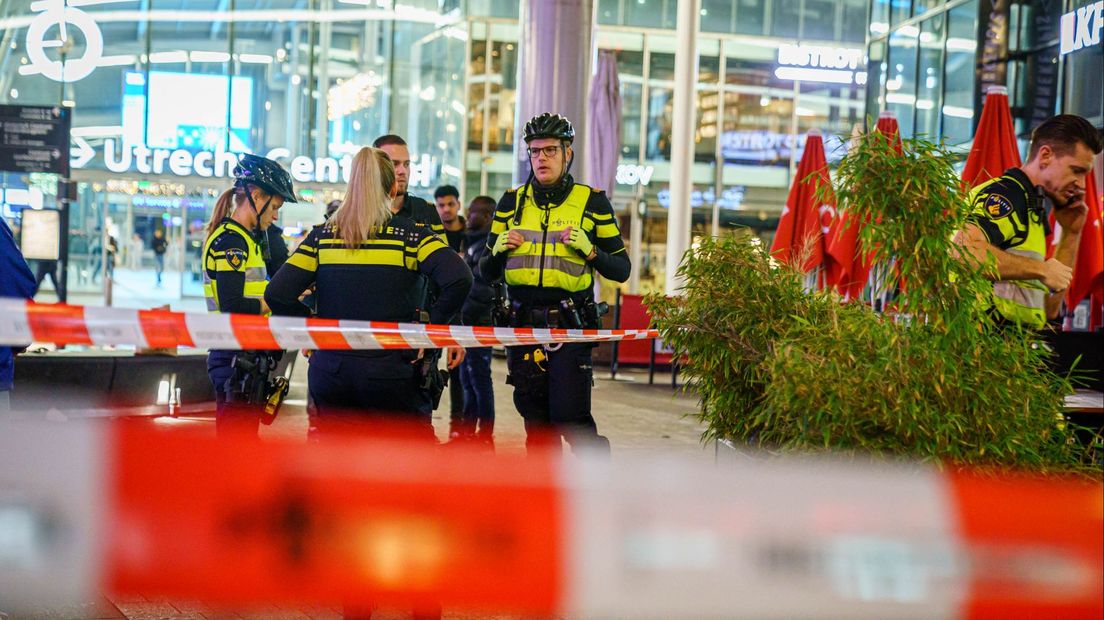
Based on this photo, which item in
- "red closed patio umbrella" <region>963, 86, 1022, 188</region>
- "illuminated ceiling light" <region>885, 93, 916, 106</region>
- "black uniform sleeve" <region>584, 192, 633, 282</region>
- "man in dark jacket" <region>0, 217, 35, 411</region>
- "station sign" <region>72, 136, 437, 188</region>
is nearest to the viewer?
"man in dark jacket" <region>0, 217, 35, 411</region>

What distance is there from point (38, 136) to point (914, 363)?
1344cm

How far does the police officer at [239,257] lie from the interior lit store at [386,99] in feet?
62.3

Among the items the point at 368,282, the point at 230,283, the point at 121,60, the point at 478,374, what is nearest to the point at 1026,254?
the point at 368,282

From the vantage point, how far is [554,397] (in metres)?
5.68

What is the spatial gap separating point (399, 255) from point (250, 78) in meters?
23.6

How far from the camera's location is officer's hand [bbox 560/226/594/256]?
5719mm

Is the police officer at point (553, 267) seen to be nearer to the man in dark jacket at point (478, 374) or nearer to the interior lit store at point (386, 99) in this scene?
the man in dark jacket at point (478, 374)

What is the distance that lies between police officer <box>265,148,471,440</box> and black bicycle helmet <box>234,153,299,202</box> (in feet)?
4.06

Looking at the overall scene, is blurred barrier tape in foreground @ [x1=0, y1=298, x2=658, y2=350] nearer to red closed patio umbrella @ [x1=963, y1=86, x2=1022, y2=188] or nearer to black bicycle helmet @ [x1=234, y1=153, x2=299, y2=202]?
black bicycle helmet @ [x1=234, y1=153, x2=299, y2=202]

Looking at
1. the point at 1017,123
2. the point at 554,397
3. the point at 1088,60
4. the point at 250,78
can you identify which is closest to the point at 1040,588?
the point at 554,397

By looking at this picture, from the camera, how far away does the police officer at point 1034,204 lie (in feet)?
14.8

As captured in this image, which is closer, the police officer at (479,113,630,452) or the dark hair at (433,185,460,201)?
the police officer at (479,113,630,452)

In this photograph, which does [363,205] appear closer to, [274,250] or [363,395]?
[363,395]

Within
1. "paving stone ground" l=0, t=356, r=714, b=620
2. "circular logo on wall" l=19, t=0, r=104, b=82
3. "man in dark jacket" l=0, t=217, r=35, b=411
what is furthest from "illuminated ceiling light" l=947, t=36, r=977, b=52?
"man in dark jacket" l=0, t=217, r=35, b=411
